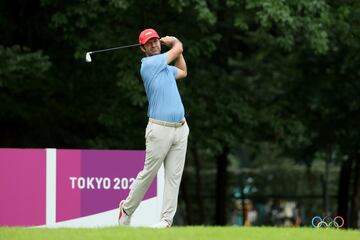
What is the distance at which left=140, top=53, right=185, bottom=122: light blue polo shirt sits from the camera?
9.31 m

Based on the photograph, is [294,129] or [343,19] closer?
[343,19]

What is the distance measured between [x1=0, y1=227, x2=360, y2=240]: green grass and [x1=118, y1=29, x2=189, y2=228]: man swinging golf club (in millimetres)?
700

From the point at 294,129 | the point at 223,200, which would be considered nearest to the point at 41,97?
the point at 294,129

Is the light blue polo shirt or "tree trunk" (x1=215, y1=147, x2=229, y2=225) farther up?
the light blue polo shirt

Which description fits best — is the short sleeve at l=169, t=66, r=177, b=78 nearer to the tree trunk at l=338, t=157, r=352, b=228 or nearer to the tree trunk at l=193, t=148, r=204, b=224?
the tree trunk at l=338, t=157, r=352, b=228

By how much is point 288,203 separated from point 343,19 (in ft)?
40.7

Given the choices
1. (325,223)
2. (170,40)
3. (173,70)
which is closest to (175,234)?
(173,70)

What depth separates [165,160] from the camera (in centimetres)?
966

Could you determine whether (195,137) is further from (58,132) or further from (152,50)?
(152,50)

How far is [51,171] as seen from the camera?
12164 mm

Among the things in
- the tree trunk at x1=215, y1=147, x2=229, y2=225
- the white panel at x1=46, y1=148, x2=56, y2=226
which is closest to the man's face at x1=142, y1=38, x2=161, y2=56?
the white panel at x1=46, y1=148, x2=56, y2=226

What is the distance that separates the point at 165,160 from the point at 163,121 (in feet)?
1.43

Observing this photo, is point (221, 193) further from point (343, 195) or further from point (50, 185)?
point (50, 185)

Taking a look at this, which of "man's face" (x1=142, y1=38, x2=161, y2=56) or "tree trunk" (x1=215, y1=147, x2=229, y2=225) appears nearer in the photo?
"man's face" (x1=142, y1=38, x2=161, y2=56)
